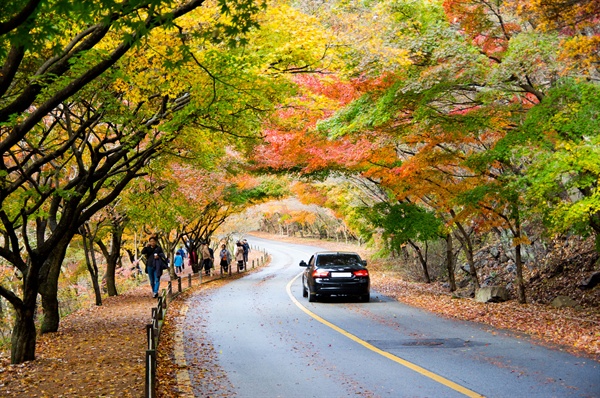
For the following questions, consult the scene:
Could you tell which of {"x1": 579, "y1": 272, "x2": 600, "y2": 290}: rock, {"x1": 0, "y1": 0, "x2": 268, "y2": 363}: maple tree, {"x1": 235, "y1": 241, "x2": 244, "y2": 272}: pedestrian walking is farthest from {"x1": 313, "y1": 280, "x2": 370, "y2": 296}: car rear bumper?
{"x1": 235, "y1": 241, "x2": 244, "y2": 272}: pedestrian walking

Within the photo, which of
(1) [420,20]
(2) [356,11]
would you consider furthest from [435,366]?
(2) [356,11]

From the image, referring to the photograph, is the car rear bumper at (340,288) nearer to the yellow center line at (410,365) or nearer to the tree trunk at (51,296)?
the yellow center line at (410,365)

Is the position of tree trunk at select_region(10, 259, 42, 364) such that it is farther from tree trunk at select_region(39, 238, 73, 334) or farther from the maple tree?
tree trunk at select_region(39, 238, 73, 334)

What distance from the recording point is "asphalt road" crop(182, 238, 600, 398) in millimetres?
7199

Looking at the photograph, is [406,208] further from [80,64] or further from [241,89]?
[80,64]

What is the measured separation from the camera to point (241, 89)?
377 inches

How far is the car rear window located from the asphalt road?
126 inches

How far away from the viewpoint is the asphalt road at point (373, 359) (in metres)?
7.20

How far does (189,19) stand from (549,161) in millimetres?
6919

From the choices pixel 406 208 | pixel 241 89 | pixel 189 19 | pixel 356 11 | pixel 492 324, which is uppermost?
pixel 356 11

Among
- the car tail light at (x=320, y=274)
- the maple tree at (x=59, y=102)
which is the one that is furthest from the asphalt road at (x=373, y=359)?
the maple tree at (x=59, y=102)

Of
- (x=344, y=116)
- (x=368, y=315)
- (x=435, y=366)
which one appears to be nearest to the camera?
(x=435, y=366)

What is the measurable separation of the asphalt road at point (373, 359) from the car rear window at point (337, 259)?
320 cm

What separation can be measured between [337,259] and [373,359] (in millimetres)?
9703
